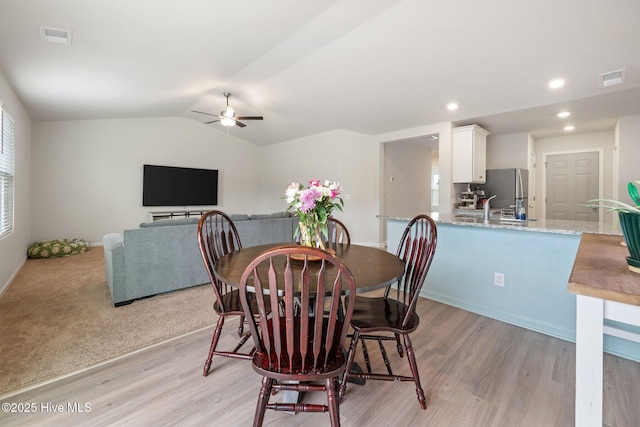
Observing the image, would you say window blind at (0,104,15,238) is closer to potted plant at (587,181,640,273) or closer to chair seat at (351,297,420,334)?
chair seat at (351,297,420,334)

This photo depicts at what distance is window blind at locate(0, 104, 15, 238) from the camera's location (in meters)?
3.27

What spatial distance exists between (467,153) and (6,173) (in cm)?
640

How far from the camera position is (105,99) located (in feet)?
14.1

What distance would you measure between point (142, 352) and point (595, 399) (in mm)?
2387

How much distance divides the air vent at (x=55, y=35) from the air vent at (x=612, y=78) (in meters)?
5.13

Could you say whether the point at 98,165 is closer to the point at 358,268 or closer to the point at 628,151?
the point at 358,268

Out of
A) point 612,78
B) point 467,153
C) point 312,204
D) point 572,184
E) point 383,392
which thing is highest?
point 612,78

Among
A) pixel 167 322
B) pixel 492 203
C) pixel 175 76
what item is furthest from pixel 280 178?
pixel 167 322

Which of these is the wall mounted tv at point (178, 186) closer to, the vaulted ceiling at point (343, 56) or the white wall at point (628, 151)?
the vaulted ceiling at point (343, 56)

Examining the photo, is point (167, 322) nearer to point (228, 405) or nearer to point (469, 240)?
point (228, 405)

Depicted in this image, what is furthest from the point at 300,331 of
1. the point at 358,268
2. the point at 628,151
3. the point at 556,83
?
the point at 628,151

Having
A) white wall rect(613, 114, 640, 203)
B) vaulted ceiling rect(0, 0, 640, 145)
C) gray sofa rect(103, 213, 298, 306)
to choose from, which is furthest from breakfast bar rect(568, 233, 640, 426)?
white wall rect(613, 114, 640, 203)

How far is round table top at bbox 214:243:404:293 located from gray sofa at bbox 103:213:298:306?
4.89 feet

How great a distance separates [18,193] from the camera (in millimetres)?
→ 4016
